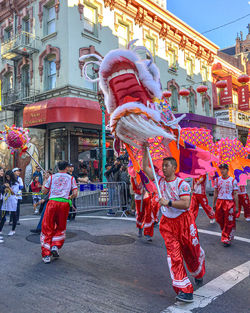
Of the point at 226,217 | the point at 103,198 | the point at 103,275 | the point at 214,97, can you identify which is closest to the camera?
the point at 103,275

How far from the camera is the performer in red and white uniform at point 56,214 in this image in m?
5.32

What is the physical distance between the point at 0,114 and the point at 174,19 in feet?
49.7

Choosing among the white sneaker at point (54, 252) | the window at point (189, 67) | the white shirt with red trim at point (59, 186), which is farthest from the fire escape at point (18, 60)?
the white sneaker at point (54, 252)

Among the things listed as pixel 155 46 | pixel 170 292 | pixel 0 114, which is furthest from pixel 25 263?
pixel 155 46

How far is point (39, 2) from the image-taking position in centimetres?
1706

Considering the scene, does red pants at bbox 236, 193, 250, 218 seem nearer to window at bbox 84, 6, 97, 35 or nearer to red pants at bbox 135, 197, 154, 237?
red pants at bbox 135, 197, 154, 237

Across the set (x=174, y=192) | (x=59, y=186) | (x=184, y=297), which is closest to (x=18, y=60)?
(x=59, y=186)

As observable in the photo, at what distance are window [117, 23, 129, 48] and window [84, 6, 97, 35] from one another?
195 cm

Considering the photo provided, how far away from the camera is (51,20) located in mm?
16844

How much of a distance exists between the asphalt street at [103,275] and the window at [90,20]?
44.3 ft

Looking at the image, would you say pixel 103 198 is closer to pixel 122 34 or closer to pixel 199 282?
pixel 199 282

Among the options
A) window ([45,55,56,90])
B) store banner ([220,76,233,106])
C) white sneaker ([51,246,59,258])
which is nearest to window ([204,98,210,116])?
store banner ([220,76,233,106])

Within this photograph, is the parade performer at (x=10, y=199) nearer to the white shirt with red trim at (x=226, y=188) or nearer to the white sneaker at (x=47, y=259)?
the white sneaker at (x=47, y=259)

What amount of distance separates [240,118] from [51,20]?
18959 mm
